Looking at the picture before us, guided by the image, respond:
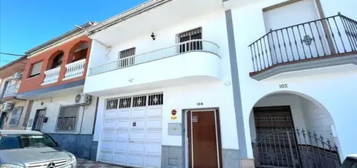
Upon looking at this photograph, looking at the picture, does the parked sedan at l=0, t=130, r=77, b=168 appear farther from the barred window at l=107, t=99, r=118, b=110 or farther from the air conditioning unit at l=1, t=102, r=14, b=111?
the air conditioning unit at l=1, t=102, r=14, b=111

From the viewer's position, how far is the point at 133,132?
8.15m

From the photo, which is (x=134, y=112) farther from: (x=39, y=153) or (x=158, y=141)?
(x=39, y=153)

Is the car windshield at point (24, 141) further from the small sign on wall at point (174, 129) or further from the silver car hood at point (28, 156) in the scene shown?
the small sign on wall at point (174, 129)

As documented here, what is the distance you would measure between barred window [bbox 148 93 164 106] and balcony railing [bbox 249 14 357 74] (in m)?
4.13

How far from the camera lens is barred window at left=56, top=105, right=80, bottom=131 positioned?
34.8ft

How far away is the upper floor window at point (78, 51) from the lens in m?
10.8

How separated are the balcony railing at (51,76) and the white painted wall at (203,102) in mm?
6789

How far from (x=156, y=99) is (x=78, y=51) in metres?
7.76

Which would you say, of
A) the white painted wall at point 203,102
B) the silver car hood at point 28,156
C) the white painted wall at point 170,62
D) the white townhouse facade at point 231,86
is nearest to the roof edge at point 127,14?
the white townhouse facade at point 231,86

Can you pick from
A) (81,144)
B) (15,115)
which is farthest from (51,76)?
(15,115)

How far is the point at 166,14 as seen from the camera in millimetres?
7945

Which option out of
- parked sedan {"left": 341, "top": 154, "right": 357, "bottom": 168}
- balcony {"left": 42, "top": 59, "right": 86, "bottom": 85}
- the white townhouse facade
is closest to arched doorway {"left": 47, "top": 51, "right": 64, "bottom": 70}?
balcony {"left": 42, "top": 59, "right": 86, "bottom": 85}

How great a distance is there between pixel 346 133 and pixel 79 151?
1154 cm

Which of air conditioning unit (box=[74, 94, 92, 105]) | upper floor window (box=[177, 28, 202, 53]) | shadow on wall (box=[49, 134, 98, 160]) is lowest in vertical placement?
shadow on wall (box=[49, 134, 98, 160])
